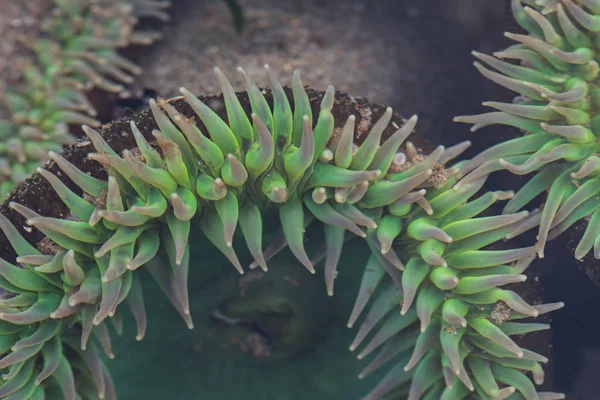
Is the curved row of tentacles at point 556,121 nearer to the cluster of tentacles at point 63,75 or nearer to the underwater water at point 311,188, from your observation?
the underwater water at point 311,188

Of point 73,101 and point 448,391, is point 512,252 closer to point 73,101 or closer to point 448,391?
point 448,391

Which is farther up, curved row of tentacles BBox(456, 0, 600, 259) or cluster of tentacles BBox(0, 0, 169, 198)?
curved row of tentacles BBox(456, 0, 600, 259)

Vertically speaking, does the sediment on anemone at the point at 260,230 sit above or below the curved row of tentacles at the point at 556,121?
below

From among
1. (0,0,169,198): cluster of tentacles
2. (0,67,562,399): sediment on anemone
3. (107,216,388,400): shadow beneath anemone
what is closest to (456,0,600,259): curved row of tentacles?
(0,67,562,399): sediment on anemone

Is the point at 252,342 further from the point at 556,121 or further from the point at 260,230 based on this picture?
the point at 556,121

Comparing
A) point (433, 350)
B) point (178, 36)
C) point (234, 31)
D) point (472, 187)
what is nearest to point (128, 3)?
point (178, 36)

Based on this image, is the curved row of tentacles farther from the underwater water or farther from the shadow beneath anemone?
the shadow beneath anemone

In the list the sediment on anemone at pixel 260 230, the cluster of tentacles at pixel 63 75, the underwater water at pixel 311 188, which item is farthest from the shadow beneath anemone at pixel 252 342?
the cluster of tentacles at pixel 63 75
